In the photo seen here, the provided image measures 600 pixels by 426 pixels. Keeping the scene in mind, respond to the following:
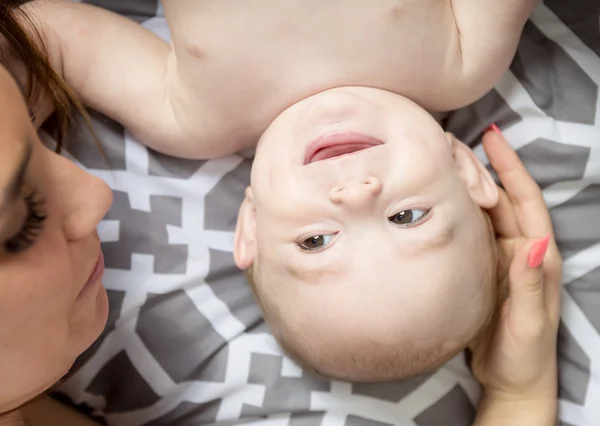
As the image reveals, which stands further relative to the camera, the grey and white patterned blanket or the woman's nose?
the grey and white patterned blanket

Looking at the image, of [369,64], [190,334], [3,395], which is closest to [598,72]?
[369,64]

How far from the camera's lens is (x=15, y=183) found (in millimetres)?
667

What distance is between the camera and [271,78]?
3.21 ft

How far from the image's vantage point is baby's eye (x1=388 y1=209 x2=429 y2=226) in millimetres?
906

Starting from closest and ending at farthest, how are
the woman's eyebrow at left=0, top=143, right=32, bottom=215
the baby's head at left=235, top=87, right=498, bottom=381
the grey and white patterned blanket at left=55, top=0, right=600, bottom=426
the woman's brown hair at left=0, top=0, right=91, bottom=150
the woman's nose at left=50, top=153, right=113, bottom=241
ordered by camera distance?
the woman's eyebrow at left=0, top=143, right=32, bottom=215, the woman's nose at left=50, top=153, right=113, bottom=241, the baby's head at left=235, top=87, right=498, bottom=381, the woman's brown hair at left=0, top=0, right=91, bottom=150, the grey and white patterned blanket at left=55, top=0, right=600, bottom=426

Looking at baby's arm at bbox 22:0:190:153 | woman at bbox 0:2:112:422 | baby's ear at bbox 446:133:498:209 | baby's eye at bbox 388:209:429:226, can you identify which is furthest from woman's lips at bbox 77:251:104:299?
baby's ear at bbox 446:133:498:209

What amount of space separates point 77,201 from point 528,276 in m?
0.62

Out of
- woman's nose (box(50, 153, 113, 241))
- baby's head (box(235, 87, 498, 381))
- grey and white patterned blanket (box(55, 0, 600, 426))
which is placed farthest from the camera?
grey and white patterned blanket (box(55, 0, 600, 426))

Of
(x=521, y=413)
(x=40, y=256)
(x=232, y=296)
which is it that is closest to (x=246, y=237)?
(x=232, y=296)

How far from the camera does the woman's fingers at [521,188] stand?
1071 mm

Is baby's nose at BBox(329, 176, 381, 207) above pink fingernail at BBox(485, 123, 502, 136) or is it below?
above

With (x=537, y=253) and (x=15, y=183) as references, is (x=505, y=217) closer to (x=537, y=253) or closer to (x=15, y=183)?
(x=537, y=253)

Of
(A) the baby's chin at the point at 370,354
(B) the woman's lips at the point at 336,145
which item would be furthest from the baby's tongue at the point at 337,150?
(A) the baby's chin at the point at 370,354

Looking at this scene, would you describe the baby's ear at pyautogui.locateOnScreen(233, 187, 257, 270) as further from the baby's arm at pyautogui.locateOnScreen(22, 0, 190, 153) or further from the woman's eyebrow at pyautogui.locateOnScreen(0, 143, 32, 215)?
the woman's eyebrow at pyautogui.locateOnScreen(0, 143, 32, 215)
